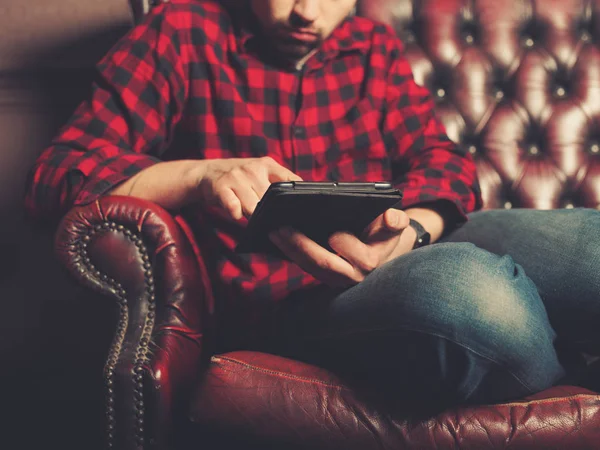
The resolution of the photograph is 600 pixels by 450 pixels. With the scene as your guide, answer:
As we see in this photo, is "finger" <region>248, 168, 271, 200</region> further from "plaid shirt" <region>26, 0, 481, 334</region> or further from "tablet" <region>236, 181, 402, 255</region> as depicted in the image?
"plaid shirt" <region>26, 0, 481, 334</region>

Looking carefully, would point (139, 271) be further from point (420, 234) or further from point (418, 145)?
point (418, 145)

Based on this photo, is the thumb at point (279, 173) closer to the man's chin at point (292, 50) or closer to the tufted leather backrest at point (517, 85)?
the man's chin at point (292, 50)

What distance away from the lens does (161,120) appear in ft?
3.18

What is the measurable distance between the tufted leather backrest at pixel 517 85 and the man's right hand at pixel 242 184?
783 mm

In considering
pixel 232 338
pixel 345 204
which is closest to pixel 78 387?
pixel 232 338

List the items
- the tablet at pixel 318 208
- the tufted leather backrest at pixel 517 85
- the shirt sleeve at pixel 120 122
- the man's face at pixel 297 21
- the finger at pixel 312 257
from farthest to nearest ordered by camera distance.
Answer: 1. the tufted leather backrest at pixel 517 85
2. the man's face at pixel 297 21
3. the shirt sleeve at pixel 120 122
4. the finger at pixel 312 257
5. the tablet at pixel 318 208

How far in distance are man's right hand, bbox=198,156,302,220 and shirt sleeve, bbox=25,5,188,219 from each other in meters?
0.15

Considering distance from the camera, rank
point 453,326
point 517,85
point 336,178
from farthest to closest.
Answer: point 517,85
point 336,178
point 453,326

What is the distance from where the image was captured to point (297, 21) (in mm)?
969

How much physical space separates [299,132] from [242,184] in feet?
1.04

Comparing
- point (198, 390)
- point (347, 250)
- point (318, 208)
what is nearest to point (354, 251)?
point (347, 250)

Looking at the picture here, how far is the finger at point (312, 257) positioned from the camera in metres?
0.71

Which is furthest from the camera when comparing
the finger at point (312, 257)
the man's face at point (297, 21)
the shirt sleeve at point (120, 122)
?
the man's face at point (297, 21)

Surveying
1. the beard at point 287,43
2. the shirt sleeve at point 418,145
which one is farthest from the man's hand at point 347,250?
the beard at point 287,43
